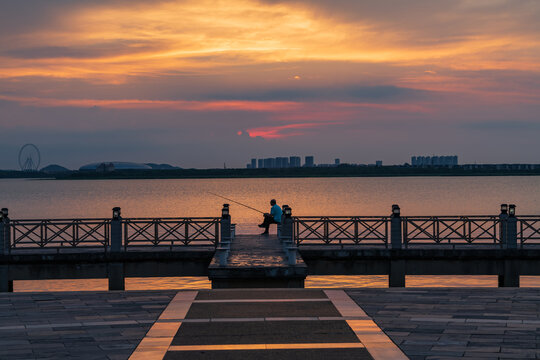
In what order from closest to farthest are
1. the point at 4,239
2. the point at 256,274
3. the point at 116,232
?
1. the point at 256,274
2. the point at 4,239
3. the point at 116,232

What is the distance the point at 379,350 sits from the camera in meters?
8.59

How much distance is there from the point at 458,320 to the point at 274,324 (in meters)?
2.97

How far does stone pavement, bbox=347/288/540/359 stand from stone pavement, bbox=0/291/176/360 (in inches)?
150

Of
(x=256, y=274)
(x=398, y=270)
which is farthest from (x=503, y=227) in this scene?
(x=256, y=274)

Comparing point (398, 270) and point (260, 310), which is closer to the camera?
point (260, 310)

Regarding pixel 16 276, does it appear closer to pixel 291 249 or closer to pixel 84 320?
pixel 291 249

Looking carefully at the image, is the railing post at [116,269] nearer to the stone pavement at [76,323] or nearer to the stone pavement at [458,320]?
the stone pavement at [76,323]

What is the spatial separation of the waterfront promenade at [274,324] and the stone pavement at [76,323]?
2 cm

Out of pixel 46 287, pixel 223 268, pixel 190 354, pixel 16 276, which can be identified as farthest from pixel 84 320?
pixel 46 287

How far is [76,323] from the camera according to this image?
33.7ft

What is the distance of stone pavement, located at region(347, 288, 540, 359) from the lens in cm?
862

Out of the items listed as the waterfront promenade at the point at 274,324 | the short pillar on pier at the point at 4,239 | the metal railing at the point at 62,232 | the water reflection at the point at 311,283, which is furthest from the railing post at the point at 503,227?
the short pillar on pier at the point at 4,239

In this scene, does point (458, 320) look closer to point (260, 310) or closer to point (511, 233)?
point (260, 310)

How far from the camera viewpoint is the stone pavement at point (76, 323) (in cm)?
871
